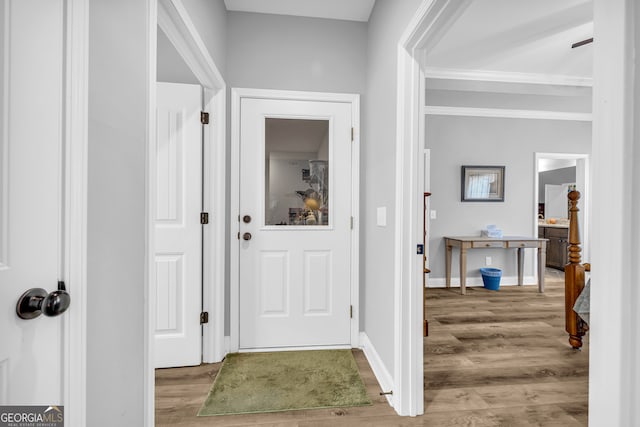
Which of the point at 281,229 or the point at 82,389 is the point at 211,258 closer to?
the point at 281,229

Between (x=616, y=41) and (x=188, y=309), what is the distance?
7.61ft

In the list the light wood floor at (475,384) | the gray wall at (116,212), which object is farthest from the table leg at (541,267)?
the gray wall at (116,212)

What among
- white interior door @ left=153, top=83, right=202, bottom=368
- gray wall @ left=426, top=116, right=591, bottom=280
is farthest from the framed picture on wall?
white interior door @ left=153, top=83, right=202, bottom=368

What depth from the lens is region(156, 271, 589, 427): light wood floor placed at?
157cm

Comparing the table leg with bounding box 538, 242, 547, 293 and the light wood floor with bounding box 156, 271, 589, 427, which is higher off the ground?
the table leg with bounding box 538, 242, 547, 293

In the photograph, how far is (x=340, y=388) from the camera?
1.83 meters

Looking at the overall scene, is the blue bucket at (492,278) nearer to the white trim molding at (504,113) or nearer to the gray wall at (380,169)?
the white trim molding at (504,113)

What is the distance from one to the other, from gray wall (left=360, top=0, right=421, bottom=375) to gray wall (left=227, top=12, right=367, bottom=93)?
0.54 feet

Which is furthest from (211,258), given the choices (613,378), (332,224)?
(613,378)

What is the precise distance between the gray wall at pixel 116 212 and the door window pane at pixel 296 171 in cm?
128

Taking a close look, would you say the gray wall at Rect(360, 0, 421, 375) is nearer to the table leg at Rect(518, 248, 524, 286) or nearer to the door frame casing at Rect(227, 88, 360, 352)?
the door frame casing at Rect(227, 88, 360, 352)

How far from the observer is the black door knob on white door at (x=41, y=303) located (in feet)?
2.23

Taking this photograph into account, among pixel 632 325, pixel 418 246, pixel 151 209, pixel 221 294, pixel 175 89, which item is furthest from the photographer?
pixel 221 294

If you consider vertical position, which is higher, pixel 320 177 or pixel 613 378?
pixel 320 177
